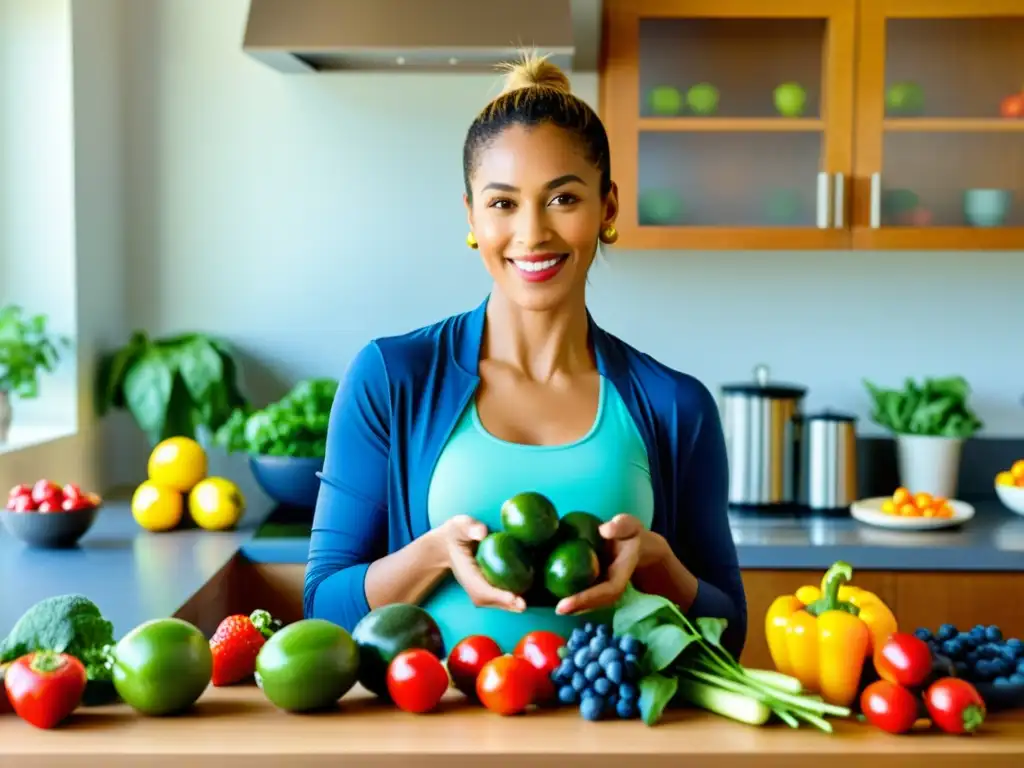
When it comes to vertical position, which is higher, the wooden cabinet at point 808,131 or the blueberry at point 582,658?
the wooden cabinet at point 808,131

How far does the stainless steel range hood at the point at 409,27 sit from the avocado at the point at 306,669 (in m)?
1.69

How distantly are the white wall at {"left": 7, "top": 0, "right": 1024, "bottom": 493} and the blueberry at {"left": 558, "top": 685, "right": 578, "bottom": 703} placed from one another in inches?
85.1

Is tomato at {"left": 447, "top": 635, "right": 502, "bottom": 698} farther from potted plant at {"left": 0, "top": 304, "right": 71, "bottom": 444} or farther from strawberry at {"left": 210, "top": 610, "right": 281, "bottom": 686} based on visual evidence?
potted plant at {"left": 0, "top": 304, "right": 71, "bottom": 444}

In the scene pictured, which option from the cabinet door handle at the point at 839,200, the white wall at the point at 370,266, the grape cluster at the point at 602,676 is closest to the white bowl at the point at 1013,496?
the white wall at the point at 370,266

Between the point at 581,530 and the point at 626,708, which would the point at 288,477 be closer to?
the point at 581,530

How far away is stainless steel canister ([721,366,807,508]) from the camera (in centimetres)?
300

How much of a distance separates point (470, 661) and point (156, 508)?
5.49ft

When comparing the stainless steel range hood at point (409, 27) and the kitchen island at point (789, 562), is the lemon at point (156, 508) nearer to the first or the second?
the kitchen island at point (789, 562)

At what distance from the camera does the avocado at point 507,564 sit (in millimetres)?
1258

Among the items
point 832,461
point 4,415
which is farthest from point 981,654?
point 4,415

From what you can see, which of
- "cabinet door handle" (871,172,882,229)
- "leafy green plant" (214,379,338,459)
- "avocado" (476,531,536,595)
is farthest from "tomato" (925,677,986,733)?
"cabinet door handle" (871,172,882,229)

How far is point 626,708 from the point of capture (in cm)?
114

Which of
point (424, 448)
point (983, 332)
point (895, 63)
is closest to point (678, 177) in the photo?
point (895, 63)

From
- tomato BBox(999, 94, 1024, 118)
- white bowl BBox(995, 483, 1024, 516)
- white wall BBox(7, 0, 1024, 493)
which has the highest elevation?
tomato BBox(999, 94, 1024, 118)
